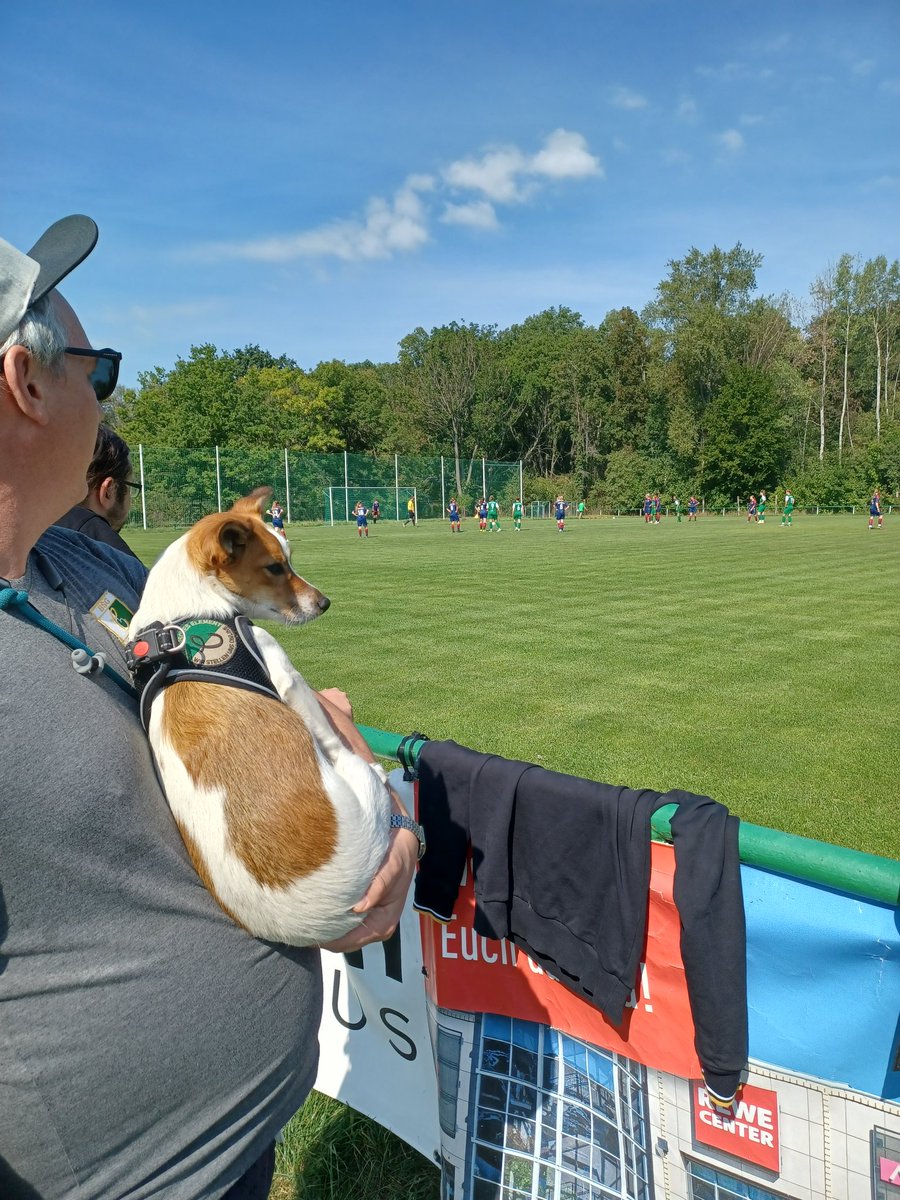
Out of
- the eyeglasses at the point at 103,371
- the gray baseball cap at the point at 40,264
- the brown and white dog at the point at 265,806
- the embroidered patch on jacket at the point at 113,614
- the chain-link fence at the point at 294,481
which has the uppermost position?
the chain-link fence at the point at 294,481

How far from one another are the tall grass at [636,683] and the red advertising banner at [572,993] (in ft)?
2.95

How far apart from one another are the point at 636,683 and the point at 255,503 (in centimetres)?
680

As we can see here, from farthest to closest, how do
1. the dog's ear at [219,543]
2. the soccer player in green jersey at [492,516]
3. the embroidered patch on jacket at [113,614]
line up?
the soccer player in green jersey at [492,516], the dog's ear at [219,543], the embroidered patch on jacket at [113,614]

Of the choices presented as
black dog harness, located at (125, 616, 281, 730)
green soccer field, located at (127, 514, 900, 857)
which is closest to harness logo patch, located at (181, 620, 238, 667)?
black dog harness, located at (125, 616, 281, 730)

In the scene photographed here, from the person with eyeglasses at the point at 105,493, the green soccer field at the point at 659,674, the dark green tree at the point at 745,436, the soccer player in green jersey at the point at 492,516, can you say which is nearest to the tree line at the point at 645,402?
the dark green tree at the point at 745,436

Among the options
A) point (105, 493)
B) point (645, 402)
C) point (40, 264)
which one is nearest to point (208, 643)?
point (40, 264)

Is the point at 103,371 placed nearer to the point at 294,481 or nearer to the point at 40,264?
the point at 40,264

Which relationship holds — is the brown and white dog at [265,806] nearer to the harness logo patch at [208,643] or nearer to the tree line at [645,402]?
the harness logo patch at [208,643]

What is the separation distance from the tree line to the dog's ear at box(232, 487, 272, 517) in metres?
59.7

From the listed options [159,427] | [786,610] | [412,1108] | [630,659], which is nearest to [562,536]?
[786,610]

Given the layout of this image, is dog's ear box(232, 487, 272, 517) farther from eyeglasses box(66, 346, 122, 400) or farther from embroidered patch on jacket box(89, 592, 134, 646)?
eyeglasses box(66, 346, 122, 400)

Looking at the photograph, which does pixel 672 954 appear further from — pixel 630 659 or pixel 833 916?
pixel 630 659

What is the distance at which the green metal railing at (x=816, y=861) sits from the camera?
168 cm

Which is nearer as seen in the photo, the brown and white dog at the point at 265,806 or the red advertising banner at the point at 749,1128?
the brown and white dog at the point at 265,806
